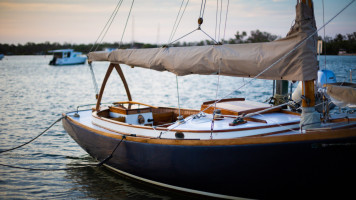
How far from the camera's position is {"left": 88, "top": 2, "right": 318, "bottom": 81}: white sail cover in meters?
6.05

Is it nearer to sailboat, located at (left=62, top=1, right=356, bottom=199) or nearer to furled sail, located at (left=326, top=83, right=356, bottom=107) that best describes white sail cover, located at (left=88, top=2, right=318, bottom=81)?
sailboat, located at (left=62, top=1, right=356, bottom=199)

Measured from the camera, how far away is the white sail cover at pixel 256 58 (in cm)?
605

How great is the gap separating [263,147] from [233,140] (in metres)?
0.54

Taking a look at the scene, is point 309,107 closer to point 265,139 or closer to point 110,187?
point 265,139

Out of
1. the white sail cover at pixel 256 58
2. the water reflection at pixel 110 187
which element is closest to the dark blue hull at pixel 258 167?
the water reflection at pixel 110 187

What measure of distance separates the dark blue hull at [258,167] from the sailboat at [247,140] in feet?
0.05

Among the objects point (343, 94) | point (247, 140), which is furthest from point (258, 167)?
point (343, 94)

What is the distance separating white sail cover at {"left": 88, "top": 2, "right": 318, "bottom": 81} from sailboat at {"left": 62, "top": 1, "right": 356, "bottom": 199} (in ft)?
0.06

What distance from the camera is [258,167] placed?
6133 mm

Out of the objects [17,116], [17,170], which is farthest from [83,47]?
[17,170]

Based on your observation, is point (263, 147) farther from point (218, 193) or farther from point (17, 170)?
point (17, 170)

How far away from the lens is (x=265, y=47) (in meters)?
6.55

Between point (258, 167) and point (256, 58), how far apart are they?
6.36 ft

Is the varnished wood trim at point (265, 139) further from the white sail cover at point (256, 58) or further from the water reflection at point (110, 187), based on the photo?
the water reflection at point (110, 187)
